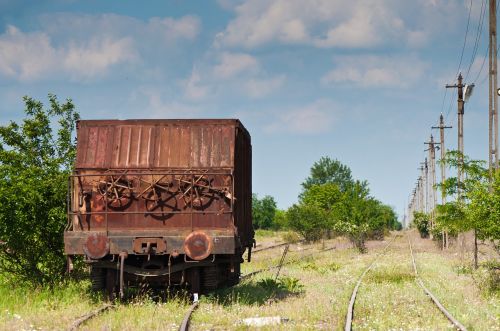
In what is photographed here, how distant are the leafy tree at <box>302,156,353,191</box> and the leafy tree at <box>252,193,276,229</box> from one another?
8825 mm

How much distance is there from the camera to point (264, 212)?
123438mm

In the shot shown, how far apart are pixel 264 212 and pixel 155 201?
111336 mm

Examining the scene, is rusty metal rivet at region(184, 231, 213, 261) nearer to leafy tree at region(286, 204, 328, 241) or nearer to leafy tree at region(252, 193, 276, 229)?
leafy tree at region(286, 204, 328, 241)

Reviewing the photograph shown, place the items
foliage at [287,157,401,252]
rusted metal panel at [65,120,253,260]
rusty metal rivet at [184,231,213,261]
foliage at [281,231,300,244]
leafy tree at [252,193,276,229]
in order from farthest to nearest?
leafy tree at [252,193,276,229] → foliage at [281,231,300,244] → foliage at [287,157,401,252] → rusted metal panel at [65,120,253,260] → rusty metal rivet at [184,231,213,261]

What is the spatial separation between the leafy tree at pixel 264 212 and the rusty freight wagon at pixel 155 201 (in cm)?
10539

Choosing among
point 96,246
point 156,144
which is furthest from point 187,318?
point 156,144

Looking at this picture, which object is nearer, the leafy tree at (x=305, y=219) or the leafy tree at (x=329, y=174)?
the leafy tree at (x=305, y=219)

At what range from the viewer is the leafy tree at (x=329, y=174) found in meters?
134

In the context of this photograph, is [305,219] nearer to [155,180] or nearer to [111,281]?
[111,281]

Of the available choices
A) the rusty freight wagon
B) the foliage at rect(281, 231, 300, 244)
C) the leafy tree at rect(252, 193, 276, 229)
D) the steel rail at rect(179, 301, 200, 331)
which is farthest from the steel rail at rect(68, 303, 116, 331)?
the leafy tree at rect(252, 193, 276, 229)

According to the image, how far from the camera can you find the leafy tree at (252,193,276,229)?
121 m

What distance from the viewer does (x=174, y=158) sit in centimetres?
1278

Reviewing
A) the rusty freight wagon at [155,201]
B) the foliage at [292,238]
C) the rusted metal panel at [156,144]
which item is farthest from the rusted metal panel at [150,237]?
the foliage at [292,238]

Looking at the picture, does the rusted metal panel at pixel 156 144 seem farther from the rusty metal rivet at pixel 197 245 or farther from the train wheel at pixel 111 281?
the train wheel at pixel 111 281
